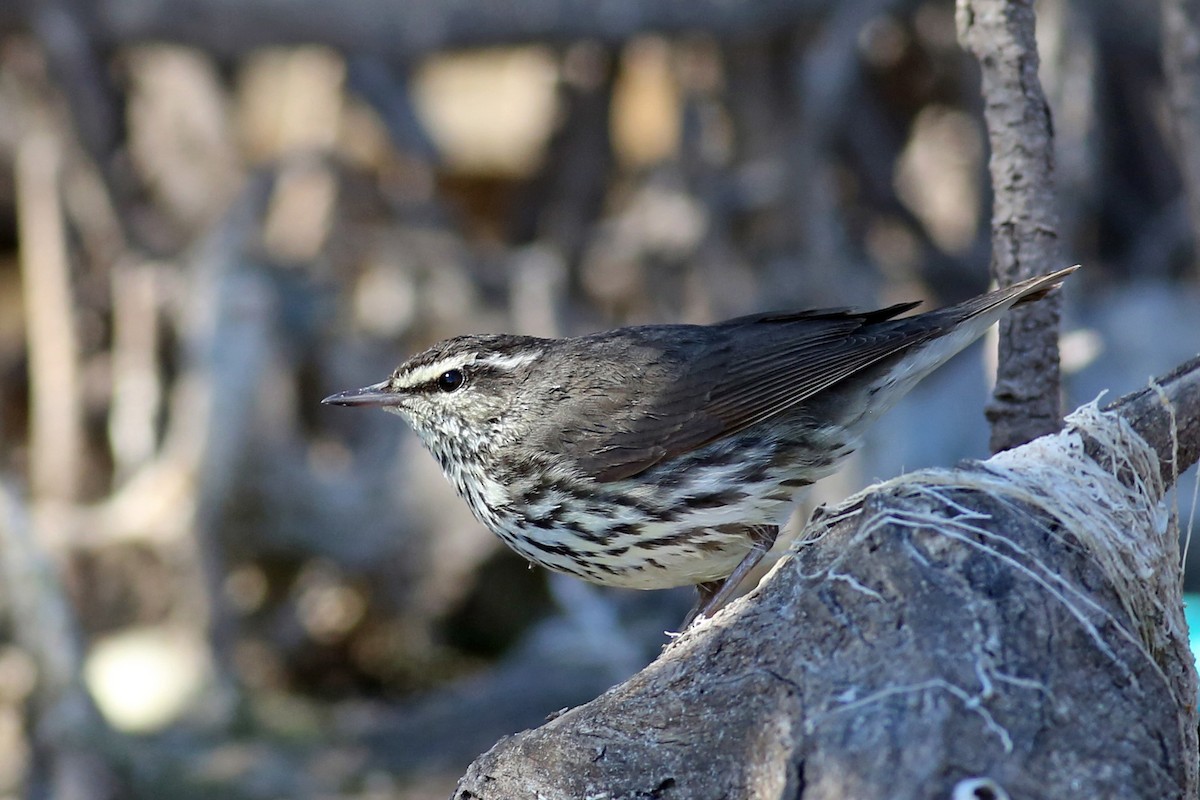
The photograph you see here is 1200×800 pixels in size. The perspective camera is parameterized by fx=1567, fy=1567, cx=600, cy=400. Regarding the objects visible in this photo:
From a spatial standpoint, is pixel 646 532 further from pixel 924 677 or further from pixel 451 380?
pixel 924 677

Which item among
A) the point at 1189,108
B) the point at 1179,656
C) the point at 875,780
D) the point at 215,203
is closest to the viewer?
the point at 875,780

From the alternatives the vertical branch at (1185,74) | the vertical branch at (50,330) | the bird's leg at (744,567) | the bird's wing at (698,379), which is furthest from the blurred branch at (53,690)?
the vertical branch at (1185,74)

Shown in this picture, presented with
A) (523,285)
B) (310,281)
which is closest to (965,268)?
(523,285)

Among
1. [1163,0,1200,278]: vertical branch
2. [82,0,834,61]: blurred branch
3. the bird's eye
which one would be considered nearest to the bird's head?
the bird's eye

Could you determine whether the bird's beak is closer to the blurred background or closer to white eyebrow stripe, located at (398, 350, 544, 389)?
white eyebrow stripe, located at (398, 350, 544, 389)

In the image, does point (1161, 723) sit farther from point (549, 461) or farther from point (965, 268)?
point (965, 268)
